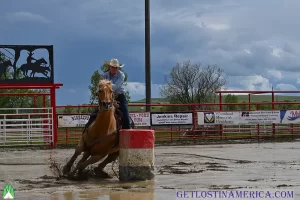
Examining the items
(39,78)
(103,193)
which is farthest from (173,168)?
(39,78)

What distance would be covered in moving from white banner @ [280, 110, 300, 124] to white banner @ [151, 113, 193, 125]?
4.14 meters

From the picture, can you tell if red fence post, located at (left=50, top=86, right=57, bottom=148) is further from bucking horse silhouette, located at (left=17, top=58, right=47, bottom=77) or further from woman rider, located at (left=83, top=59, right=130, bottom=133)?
woman rider, located at (left=83, top=59, right=130, bottom=133)

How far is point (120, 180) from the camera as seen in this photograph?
9562 millimetres

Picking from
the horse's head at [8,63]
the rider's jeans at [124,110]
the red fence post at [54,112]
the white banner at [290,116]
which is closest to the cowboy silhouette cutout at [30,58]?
the horse's head at [8,63]

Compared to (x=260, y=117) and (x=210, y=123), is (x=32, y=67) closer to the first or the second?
(x=210, y=123)

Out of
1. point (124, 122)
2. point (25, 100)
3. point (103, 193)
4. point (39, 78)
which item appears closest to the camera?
point (103, 193)

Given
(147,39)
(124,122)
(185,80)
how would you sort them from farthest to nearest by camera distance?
(185,80) → (147,39) → (124,122)

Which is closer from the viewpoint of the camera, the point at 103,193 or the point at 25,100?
Answer: the point at 103,193

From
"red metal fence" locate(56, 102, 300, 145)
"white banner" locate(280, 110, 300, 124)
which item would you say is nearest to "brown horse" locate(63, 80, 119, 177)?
"red metal fence" locate(56, 102, 300, 145)

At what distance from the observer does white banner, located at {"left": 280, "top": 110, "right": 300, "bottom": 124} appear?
2400cm

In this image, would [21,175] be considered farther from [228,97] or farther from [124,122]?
[228,97]

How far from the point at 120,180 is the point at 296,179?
9.79 feet

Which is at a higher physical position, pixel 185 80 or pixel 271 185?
pixel 185 80

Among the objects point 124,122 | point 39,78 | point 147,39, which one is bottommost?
point 124,122
